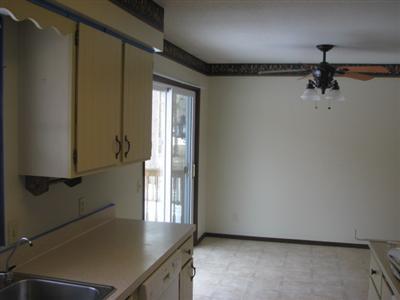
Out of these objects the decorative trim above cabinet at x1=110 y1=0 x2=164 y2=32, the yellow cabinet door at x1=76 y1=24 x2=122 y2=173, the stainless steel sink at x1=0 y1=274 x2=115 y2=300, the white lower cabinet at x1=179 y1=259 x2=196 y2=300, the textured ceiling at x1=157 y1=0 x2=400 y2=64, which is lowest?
the white lower cabinet at x1=179 y1=259 x2=196 y2=300

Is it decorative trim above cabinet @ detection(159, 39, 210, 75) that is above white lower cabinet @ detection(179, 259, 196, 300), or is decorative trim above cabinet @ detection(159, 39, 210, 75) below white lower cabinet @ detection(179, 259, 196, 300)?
above

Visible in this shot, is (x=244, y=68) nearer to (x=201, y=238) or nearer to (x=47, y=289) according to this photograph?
(x=201, y=238)

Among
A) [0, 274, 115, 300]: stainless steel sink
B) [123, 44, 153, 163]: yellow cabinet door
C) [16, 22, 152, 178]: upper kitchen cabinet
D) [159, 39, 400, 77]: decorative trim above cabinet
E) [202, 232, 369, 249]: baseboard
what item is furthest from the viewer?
[202, 232, 369, 249]: baseboard

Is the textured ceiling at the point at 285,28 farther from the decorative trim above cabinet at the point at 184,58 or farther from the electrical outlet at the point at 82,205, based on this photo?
the electrical outlet at the point at 82,205

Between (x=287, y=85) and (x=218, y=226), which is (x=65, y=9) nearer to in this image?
(x=287, y=85)

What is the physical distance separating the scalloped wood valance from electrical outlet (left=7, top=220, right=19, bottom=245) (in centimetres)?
95

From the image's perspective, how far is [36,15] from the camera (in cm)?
178

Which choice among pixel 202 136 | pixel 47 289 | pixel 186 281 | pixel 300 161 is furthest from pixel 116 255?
pixel 300 161

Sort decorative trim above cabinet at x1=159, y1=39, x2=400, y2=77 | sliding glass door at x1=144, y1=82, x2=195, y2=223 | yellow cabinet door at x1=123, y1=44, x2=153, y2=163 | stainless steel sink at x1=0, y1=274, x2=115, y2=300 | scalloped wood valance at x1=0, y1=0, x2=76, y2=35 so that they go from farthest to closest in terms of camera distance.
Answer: decorative trim above cabinet at x1=159, y1=39, x2=400, y2=77, sliding glass door at x1=144, y1=82, x2=195, y2=223, yellow cabinet door at x1=123, y1=44, x2=153, y2=163, stainless steel sink at x1=0, y1=274, x2=115, y2=300, scalloped wood valance at x1=0, y1=0, x2=76, y2=35

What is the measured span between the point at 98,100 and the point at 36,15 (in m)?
0.56

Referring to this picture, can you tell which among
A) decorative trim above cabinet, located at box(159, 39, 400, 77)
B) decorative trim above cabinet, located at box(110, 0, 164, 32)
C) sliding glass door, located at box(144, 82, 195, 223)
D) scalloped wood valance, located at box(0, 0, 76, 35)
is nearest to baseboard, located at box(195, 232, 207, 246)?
sliding glass door, located at box(144, 82, 195, 223)

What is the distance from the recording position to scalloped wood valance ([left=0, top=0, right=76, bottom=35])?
1661 millimetres

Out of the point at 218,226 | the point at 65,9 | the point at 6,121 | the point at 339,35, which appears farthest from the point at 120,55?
the point at 218,226

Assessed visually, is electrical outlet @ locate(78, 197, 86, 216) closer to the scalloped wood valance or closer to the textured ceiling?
the scalloped wood valance
